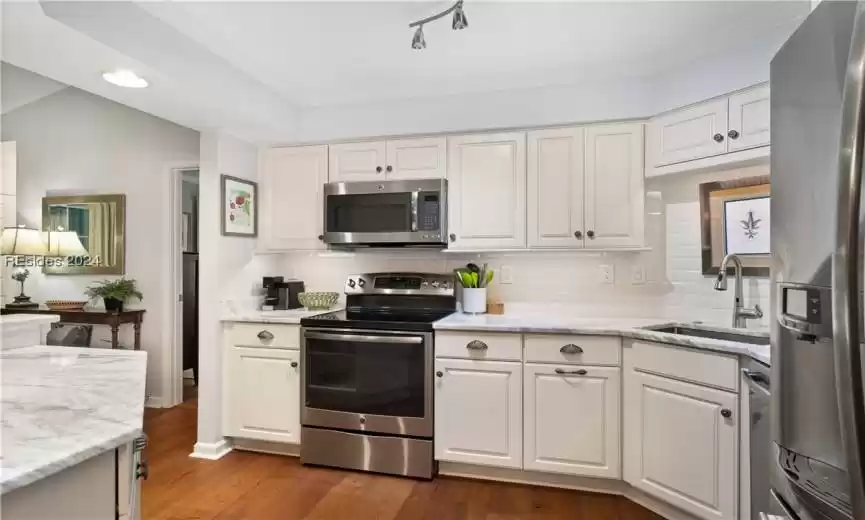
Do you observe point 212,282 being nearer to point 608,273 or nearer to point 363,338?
point 363,338

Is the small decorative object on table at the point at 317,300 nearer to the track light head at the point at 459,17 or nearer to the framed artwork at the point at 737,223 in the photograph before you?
the track light head at the point at 459,17

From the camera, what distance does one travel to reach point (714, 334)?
2490 millimetres

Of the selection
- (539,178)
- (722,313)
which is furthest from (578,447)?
(539,178)

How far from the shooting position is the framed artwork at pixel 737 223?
8.03ft

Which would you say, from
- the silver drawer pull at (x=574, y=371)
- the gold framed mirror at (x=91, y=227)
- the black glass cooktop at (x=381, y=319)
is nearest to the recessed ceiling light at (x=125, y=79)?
the black glass cooktop at (x=381, y=319)

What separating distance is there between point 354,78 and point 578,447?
2361 millimetres

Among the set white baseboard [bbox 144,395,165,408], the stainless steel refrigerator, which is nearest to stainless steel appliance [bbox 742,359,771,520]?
the stainless steel refrigerator

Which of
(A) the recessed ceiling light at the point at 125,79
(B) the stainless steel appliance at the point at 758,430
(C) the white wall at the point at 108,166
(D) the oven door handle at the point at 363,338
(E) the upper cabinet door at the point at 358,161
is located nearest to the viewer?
(B) the stainless steel appliance at the point at 758,430

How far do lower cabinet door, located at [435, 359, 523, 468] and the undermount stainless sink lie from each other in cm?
80

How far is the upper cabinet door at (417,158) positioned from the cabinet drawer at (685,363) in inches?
59.7

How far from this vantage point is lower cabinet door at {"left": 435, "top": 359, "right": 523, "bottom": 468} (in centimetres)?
259

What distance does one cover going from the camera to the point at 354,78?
281 centimetres

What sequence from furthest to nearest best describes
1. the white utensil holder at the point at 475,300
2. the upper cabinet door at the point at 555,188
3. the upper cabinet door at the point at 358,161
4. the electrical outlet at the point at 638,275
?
the upper cabinet door at the point at 358,161 → the white utensil holder at the point at 475,300 → the electrical outlet at the point at 638,275 → the upper cabinet door at the point at 555,188

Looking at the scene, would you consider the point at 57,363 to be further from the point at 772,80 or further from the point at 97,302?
the point at 97,302
